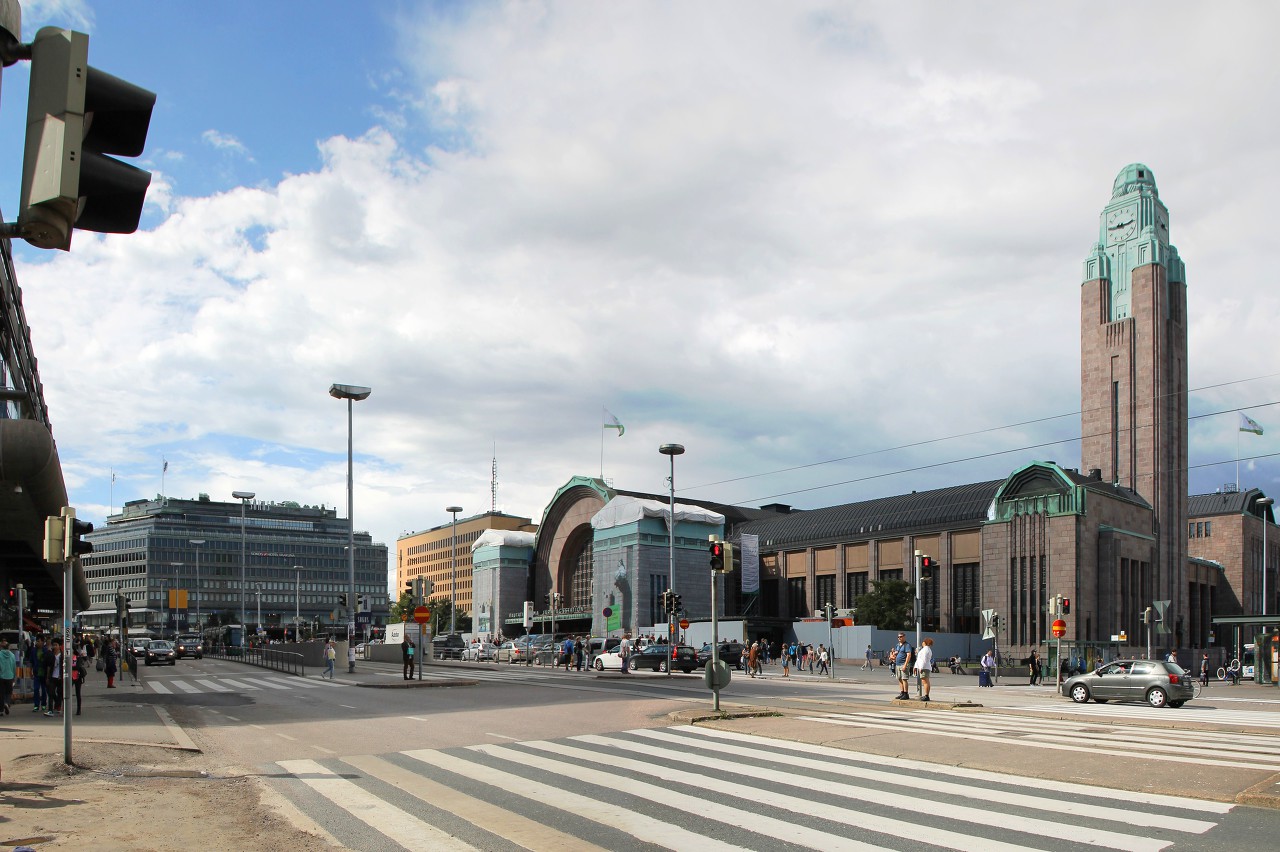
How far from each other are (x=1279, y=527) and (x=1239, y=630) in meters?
33.0

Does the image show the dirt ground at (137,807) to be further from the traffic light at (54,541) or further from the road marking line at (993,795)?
the road marking line at (993,795)

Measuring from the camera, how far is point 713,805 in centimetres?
1034

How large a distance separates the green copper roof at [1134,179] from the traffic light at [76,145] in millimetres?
100746

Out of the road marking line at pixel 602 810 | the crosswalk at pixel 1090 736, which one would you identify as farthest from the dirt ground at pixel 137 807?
the crosswalk at pixel 1090 736

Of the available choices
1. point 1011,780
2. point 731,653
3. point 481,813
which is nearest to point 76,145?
point 481,813

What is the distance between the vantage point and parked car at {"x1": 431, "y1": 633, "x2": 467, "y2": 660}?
69562 mm

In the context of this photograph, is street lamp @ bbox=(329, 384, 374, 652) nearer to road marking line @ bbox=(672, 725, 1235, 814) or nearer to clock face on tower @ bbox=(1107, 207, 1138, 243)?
road marking line @ bbox=(672, 725, 1235, 814)

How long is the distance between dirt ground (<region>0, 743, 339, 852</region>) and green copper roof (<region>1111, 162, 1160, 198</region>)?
96.5 metres

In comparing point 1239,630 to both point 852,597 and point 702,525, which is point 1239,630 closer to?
point 852,597

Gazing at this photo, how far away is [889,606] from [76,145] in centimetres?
7410

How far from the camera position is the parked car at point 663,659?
157ft

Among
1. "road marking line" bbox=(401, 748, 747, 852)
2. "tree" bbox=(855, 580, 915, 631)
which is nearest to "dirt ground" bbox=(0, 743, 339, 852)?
"road marking line" bbox=(401, 748, 747, 852)

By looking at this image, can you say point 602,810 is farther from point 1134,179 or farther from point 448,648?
point 1134,179

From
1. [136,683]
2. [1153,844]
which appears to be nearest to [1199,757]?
[1153,844]
